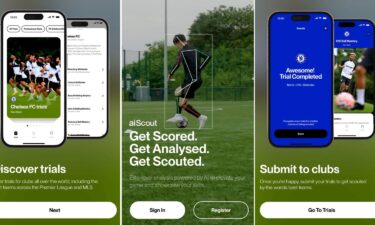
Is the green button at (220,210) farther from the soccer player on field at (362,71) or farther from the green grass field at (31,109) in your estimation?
the green grass field at (31,109)

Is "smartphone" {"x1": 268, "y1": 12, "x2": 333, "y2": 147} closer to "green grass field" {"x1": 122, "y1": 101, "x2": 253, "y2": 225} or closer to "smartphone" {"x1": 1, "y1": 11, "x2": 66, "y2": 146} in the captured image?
"green grass field" {"x1": 122, "y1": 101, "x2": 253, "y2": 225}

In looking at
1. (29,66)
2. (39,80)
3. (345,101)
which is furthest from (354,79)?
(29,66)

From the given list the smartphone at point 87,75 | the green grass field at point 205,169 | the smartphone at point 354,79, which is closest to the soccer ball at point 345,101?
the smartphone at point 354,79

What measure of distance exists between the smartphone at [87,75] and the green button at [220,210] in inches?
48.6

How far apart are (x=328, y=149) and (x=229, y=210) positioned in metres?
1.12

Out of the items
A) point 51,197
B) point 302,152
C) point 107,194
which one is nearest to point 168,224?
point 107,194

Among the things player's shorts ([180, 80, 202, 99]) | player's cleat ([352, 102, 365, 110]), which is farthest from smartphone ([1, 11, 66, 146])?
player's cleat ([352, 102, 365, 110])

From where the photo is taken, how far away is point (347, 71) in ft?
12.1

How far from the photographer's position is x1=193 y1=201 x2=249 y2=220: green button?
3830 millimetres

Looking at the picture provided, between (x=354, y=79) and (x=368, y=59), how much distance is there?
25 centimetres

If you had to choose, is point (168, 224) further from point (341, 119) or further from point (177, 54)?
point (341, 119)

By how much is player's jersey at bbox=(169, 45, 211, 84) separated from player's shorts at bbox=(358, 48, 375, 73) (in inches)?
57.7

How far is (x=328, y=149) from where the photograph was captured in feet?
12.2

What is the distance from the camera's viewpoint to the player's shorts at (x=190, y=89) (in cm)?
375
